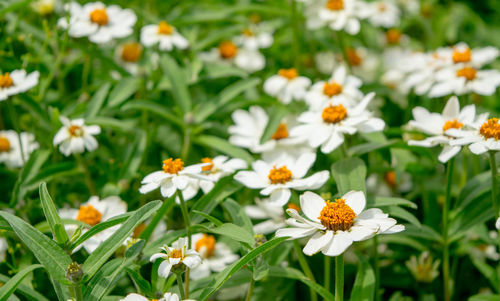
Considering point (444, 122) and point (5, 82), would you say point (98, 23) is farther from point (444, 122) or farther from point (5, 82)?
point (444, 122)

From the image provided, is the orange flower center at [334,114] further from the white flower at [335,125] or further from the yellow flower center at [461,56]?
the yellow flower center at [461,56]

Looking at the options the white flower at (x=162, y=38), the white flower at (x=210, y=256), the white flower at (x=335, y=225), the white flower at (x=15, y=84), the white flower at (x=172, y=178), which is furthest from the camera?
the white flower at (x=162, y=38)

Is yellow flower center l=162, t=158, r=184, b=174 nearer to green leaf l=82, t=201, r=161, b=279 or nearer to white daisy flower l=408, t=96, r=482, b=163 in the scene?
green leaf l=82, t=201, r=161, b=279

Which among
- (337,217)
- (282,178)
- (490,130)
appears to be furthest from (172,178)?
(490,130)

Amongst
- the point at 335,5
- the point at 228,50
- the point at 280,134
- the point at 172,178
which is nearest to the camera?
the point at 172,178

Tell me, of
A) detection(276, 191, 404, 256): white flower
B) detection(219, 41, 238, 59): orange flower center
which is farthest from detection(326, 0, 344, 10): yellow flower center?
detection(276, 191, 404, 256): white flower

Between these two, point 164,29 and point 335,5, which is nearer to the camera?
point 164,29

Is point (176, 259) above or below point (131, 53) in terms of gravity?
below

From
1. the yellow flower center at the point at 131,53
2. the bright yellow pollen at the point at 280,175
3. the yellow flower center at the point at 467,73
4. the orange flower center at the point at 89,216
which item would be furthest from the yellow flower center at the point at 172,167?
the yellow flower center at the point at 131,53
